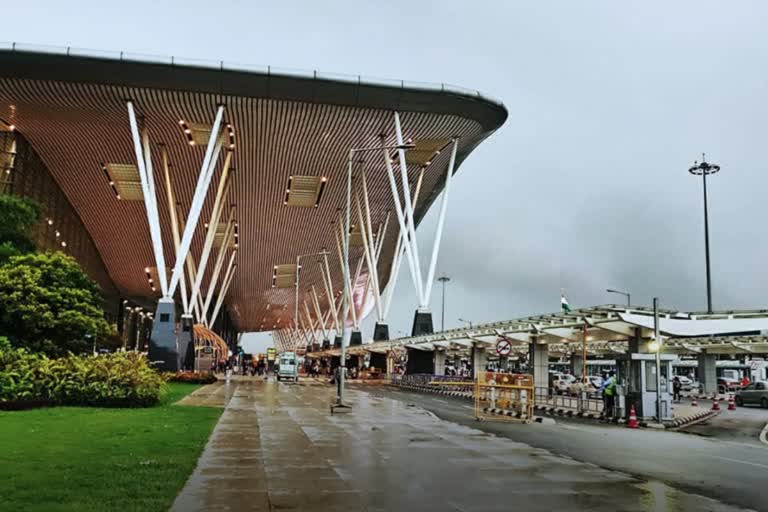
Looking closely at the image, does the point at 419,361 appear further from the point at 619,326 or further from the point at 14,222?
the point at 14,222

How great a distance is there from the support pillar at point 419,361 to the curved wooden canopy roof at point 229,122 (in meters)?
15.3

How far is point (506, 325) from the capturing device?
34.4m

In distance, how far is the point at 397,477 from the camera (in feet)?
34.3

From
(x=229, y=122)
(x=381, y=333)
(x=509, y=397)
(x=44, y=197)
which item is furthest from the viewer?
(x=381, y=333)

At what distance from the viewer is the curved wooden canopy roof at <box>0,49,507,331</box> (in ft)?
135

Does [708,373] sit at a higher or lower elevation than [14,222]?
lower

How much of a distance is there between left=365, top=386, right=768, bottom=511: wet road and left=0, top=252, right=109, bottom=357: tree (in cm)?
1766

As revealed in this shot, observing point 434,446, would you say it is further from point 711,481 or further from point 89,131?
point 89,131

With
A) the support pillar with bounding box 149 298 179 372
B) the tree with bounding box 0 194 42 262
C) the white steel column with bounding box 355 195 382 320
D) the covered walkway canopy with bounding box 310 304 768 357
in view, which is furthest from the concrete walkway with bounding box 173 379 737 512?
the white steel column with bounding box 355 195 382 320

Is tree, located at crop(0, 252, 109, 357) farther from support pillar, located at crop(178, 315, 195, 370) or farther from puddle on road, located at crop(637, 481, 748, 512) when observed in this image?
puddle on road, located at crop(637, 481, 748, 512)

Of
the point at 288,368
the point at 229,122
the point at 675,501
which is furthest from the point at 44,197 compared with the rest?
the point at 675,501

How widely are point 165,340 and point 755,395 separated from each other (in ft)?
111

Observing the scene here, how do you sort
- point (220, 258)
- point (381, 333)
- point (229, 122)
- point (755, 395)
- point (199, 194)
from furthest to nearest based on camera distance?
1. point (220, 258)
2. point (381, 333)
3. point (229, 122)
4. point (199, 194)
5. point (755, 395)

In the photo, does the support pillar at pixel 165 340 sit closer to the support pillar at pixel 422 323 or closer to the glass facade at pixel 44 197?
the glass facade at pixel 44 197
